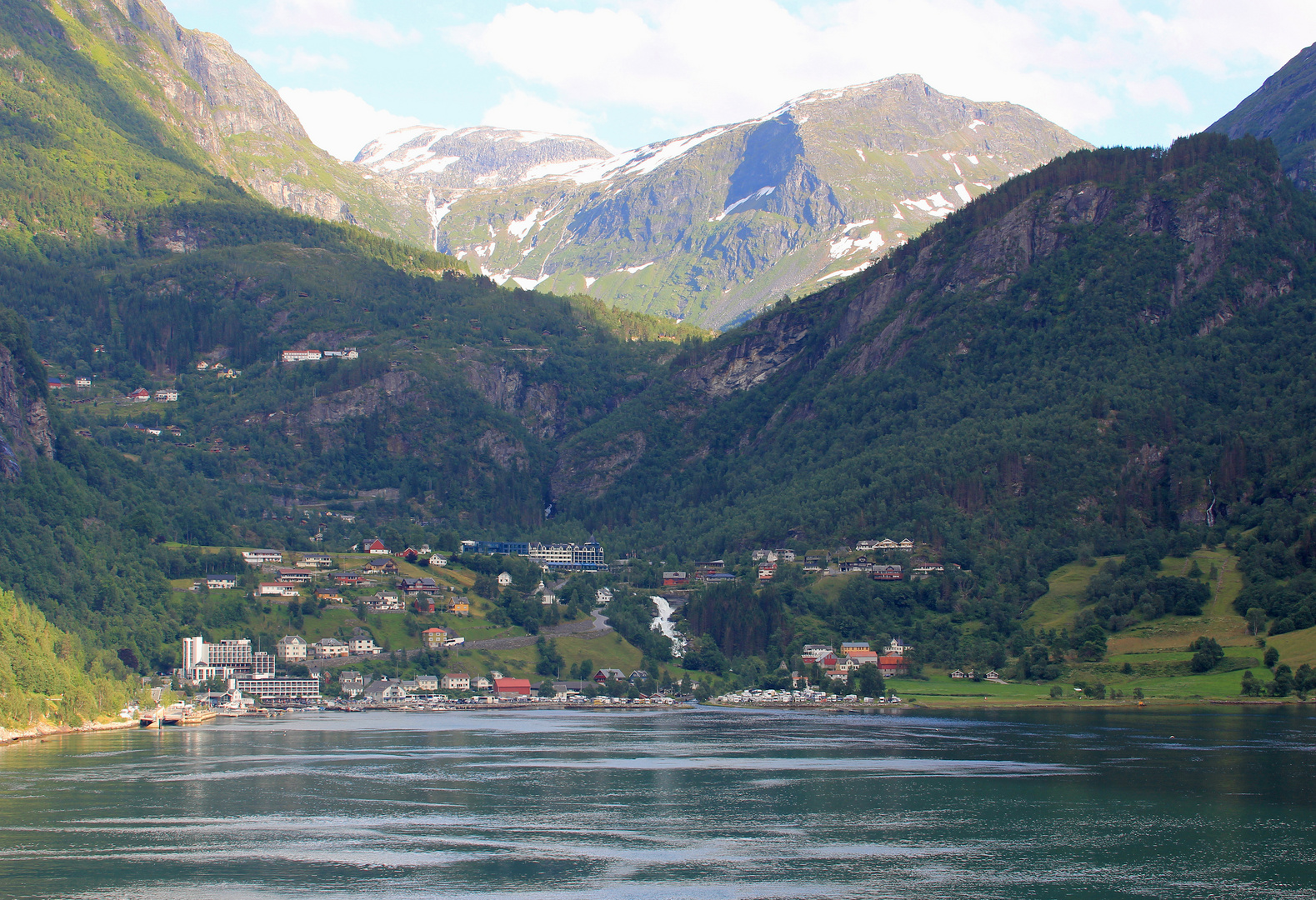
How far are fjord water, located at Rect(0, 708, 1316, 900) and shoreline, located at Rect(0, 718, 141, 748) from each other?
3084mm

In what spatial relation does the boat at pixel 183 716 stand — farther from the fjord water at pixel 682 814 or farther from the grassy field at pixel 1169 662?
the grassy field at pixel 1169 662

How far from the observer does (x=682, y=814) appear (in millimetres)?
100312

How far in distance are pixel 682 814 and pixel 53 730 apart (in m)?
82.7

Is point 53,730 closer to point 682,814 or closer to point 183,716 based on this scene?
point 183,716

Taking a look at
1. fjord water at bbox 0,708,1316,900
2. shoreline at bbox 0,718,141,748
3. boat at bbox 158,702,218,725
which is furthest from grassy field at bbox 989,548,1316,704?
shoreline at bbox 0,718,141,748

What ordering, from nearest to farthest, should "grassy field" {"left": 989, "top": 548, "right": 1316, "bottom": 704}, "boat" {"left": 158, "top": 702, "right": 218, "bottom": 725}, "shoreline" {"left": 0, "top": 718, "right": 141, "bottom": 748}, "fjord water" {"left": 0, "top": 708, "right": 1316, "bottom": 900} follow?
"fjord water" {"left": 0, "top": 708, "right": 1316, "bottom": 900} → "shoreline" {"left": 0, "top": 718, "right": 141, "bottom": 748} → "grassy field" {"left": 989, "top": 548, "right": 1316, "bottom": 704} → "boat" {"left": 158, "top": 702, "right": 218, "bottom": 725}

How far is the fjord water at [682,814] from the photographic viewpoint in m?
79.8

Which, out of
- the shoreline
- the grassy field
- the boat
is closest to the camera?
the shoreline

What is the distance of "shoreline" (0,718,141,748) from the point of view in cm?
14366

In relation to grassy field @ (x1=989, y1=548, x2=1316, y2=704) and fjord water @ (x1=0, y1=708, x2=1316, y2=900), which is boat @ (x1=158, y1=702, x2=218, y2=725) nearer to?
fjord water @ (x1=0, y1=708, x2=1316, y2=900)

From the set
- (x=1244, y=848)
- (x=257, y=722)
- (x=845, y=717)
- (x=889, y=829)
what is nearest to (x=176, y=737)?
(x=257, y=722)

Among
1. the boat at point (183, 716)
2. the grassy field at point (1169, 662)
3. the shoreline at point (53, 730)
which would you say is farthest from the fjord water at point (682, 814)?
the boat at point (183, 716)

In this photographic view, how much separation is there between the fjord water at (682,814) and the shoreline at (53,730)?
3.08m

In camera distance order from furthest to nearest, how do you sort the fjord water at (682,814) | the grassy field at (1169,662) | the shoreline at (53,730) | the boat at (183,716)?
the boat at (183,716), the grassy field at (1169,662), the shoreline at (53,730), the fjord water at (682,814)
